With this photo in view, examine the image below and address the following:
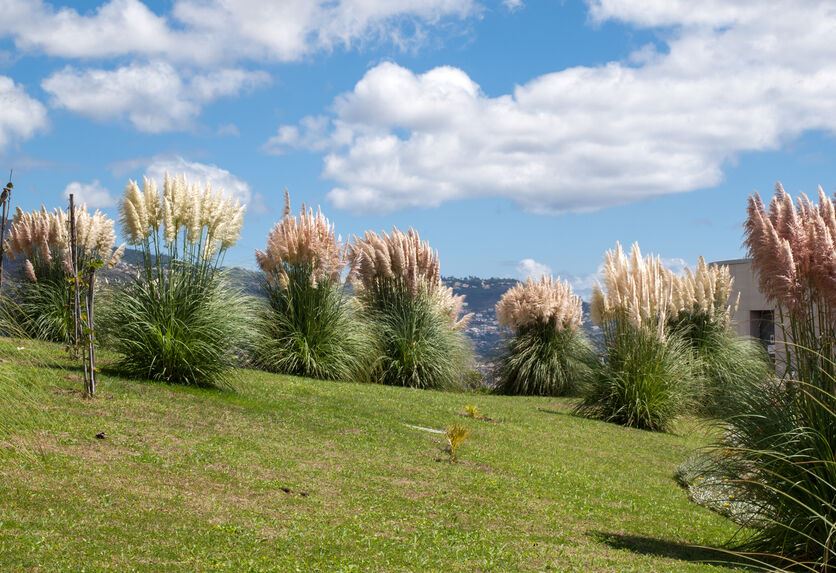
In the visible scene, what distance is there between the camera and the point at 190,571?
506 centimetres

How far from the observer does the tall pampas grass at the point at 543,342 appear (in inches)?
697

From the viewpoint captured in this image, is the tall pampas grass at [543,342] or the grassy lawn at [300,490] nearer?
the grassy lawn at [300,490]

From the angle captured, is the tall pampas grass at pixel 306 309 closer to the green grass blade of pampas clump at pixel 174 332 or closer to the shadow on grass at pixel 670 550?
the green grass blade of pampas clump at pixel 174 332

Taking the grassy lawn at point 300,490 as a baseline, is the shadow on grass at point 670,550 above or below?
below

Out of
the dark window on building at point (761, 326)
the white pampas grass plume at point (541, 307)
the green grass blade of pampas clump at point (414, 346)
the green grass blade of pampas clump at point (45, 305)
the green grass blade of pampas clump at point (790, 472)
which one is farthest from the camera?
the dark window on building at point (761, 326)

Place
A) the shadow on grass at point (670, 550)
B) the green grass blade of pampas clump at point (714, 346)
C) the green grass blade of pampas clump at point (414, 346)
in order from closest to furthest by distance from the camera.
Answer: the shadow on grass at point (670, 550), the green grass blade of pampas clump at point (714, 346), the green grass blade of pampas clump at point (414, 346)

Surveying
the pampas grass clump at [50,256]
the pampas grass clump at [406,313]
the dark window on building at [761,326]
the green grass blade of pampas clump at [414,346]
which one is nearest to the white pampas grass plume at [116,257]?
the pampas grass clump at [50,256]

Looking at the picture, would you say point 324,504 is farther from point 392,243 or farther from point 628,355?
point 392,243

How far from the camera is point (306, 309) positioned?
48.4 ft

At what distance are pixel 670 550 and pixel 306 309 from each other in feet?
29.1

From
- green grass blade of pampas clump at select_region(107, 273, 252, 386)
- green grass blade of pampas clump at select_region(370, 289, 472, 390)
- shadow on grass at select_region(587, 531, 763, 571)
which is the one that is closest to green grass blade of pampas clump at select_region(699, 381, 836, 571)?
shadow on grass at select_region(587, 531, 763, 571)

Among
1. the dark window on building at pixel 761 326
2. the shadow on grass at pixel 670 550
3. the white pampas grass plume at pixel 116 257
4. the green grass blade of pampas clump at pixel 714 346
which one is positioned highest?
the white pampas grass plume at pixel 116 257

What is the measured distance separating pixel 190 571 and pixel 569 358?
13.6 m

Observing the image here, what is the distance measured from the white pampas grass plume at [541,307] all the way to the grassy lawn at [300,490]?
6.18 metres
